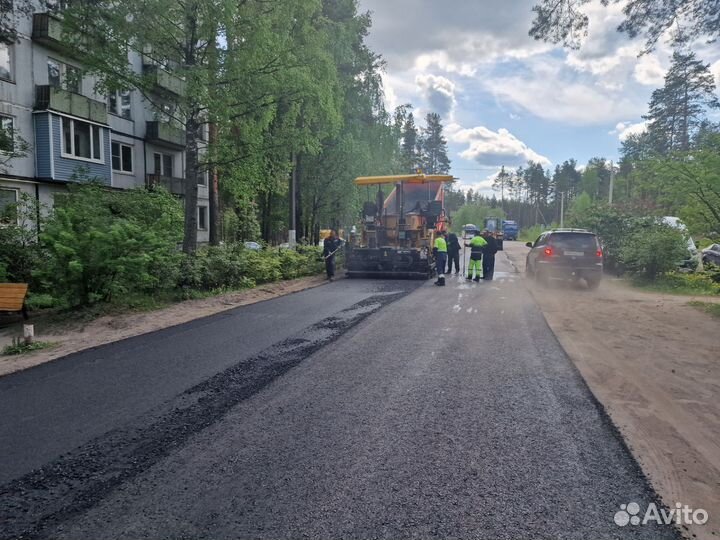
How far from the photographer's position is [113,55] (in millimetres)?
12883

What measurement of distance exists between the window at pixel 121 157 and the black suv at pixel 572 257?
71.1ft

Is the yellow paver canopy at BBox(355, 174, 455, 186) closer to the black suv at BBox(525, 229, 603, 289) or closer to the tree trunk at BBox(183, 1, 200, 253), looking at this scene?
the black suv at BBox(525, 229, 603, 289)

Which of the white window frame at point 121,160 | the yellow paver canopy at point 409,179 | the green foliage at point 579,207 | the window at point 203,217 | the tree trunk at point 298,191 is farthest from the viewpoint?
the green foliage at point 579,207

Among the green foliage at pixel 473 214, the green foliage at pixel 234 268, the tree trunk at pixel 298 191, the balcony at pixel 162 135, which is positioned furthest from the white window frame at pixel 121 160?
the green foliage at pixel 473 214

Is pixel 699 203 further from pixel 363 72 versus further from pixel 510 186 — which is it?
pixel 510 186

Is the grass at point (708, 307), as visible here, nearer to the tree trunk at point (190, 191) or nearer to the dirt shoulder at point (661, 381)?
the dirt shoulder at point (661, 381)

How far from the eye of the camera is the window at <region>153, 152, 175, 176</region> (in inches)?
1136

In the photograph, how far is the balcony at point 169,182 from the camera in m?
27.3

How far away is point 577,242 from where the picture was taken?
569 inches

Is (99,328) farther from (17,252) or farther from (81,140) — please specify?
(81,140)

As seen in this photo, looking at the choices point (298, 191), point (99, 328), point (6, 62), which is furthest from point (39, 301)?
point (298, 191)

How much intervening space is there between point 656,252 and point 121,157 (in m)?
24.9

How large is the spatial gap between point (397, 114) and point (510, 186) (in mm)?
106687

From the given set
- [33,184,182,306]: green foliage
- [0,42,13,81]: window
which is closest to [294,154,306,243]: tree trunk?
[0,42,13,81]: window
